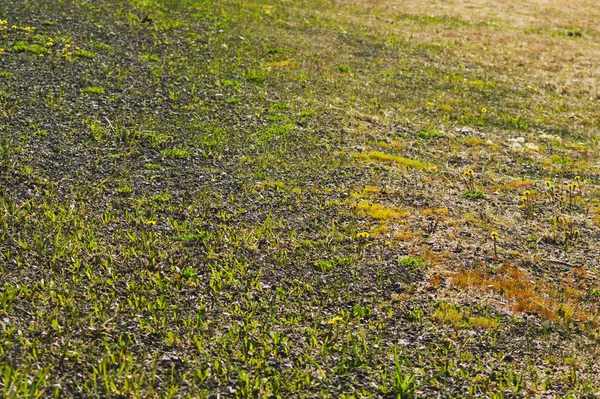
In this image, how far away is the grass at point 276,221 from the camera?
30.8 feet

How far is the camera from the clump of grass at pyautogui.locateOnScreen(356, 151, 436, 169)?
58.4ft

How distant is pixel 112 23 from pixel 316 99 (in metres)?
10.2

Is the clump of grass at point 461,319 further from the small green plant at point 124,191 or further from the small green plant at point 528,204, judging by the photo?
the small green plant at point 124,191

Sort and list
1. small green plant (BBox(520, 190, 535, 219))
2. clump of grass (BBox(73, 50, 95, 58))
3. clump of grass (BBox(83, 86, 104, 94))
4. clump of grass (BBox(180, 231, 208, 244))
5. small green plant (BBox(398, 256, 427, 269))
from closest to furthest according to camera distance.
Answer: small green plant (BBox(398, 256, 427, 269)), clump of grass (BBox(180, 231, 208, 244)), small green plant (BBox(520, 190, 535, 219)), clump of grass (BBox(83, 86, 104, 94)), clump of grass (BBox(73, 50, 95, 58))

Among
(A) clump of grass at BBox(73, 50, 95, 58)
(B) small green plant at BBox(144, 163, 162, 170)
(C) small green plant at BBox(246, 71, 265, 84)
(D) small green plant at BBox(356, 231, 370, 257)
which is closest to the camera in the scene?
(D) small green plant at BBox(356, 231, 370, 257)

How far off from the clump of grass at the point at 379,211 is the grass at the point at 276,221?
74 millimetres

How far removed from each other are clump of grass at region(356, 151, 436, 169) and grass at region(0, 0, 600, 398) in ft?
0.36

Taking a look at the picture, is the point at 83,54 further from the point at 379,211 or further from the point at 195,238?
the point at 379,211

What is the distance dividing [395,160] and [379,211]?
387 cm

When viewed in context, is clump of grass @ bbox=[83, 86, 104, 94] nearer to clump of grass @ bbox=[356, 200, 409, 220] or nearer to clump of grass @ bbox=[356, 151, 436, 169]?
clump of grass @ bbox=[356, 151, 436, 169]

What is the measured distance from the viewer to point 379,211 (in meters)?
14.6

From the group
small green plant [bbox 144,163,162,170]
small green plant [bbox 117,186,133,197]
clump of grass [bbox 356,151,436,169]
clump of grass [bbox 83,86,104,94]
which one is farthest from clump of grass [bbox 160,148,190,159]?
clump of grass [bbox 356,151,436,169]

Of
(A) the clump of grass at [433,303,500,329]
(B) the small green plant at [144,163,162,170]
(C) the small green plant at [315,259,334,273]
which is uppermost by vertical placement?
(B) the small green plant at [144,163,162,170]

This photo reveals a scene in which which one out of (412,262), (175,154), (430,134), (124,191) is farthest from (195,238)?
(430,134)
